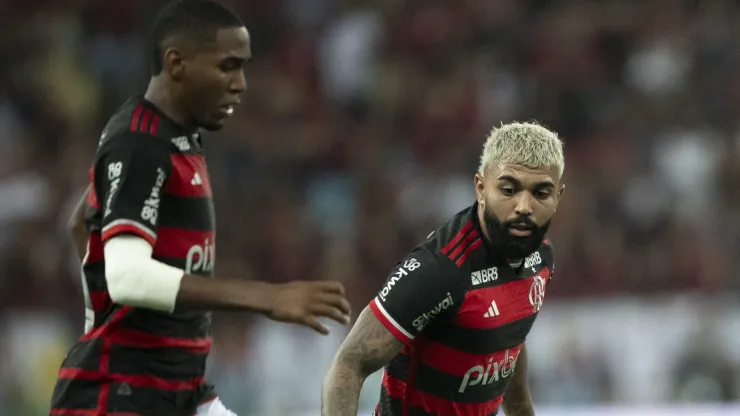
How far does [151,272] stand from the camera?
389 cm

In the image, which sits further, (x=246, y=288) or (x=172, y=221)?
(x=172, y=221)

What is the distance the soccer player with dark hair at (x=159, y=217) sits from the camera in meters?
4.02

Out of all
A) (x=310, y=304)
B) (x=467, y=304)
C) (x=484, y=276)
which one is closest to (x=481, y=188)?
(x=484, y=276)

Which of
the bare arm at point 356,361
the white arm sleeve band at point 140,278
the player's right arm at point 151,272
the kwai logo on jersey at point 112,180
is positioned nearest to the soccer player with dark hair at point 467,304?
the bare arm at point 356,361

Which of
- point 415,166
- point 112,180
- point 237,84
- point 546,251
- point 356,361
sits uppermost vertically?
point 415,166

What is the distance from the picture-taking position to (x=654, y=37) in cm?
1220

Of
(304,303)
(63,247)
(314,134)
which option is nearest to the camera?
(304,303)

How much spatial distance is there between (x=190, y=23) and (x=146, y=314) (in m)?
1.00

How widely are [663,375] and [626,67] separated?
12.9 ft

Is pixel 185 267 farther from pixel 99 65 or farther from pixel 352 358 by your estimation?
pixel 99 65

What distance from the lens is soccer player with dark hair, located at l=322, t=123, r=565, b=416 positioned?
4035 millimetres

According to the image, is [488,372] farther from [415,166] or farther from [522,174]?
[415,166]

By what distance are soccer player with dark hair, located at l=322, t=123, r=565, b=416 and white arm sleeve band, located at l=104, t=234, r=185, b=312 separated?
22.6 inches

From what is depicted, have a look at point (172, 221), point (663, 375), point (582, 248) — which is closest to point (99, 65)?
point (582, 248)
